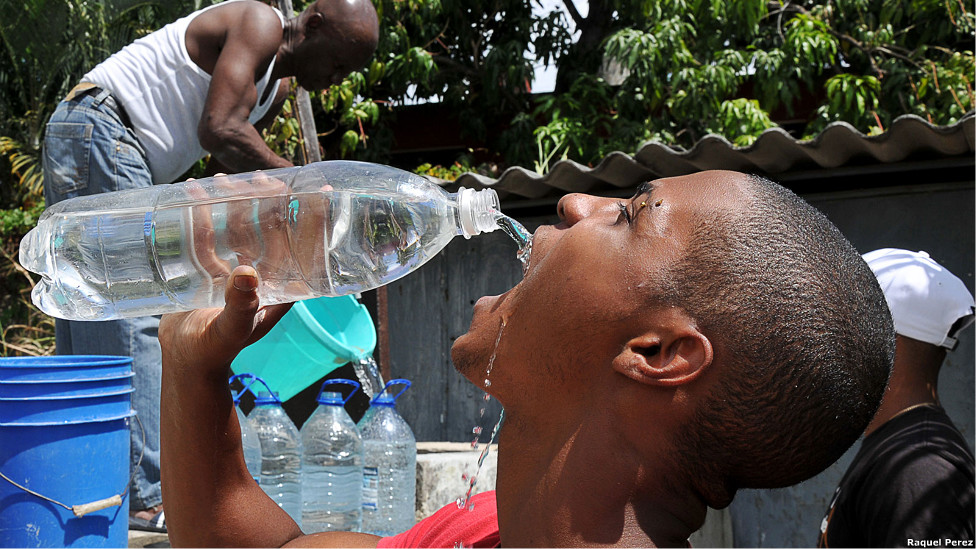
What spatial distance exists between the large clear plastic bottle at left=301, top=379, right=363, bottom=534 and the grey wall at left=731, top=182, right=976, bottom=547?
2.22 metres

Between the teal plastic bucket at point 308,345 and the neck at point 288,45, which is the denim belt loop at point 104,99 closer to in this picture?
the neck at point 288,45

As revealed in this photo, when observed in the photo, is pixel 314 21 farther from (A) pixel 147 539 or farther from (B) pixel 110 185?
(A) pixel 147 539

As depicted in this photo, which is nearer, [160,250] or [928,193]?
[160,250]

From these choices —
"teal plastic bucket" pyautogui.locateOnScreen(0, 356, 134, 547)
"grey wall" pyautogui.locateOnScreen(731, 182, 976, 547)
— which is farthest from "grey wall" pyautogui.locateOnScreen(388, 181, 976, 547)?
"teal plastic bucket" pyautogui.locateOnScreen(0, 356, 134, 547)

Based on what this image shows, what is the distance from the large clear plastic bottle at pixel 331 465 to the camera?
→ 345cm

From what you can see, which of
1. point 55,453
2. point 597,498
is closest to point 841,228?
point 597,498

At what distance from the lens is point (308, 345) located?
315 centimetres

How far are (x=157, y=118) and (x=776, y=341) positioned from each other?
2.74 metres

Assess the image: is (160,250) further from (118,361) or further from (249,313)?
(249,313)

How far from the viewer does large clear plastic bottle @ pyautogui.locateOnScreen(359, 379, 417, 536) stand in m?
3.27

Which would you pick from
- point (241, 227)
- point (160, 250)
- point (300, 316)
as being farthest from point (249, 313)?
point (300, 316)

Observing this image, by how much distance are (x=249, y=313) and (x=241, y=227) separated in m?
0.62

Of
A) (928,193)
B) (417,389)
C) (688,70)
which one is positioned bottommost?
(417,389)

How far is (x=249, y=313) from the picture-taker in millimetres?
1457
